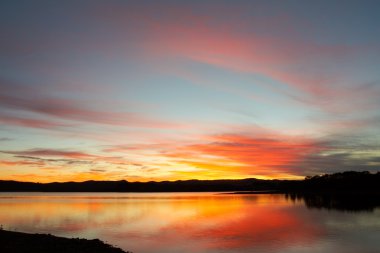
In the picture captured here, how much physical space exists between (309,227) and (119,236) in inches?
833

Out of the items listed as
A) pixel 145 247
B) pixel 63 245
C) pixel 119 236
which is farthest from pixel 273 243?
pixel 63 245

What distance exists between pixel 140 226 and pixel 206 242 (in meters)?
14.8

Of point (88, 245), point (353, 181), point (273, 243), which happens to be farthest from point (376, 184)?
point (88, 245)

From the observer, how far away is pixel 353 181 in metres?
184

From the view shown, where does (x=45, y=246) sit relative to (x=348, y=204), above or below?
below

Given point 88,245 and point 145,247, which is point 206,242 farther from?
point 88,245

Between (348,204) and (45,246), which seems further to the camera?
(348,204)

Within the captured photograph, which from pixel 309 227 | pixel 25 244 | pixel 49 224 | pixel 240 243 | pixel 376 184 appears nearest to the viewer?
pixel 25 244

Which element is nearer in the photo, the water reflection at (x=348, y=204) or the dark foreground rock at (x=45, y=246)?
the dark foreground rock at (x=45, y=246)

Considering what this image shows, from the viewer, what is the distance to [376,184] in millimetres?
166500

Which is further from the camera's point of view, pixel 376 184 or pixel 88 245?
pixel 376 184

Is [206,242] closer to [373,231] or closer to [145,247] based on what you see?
[145,247]

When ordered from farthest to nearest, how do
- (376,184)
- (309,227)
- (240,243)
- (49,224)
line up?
1. (376,184)
2. (49,224)
3. (309,227)
4. (240,243)

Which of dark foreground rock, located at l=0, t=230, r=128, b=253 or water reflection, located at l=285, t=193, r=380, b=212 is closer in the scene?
dark foreground rock, located at l=0, t=230, r=128, b=253
